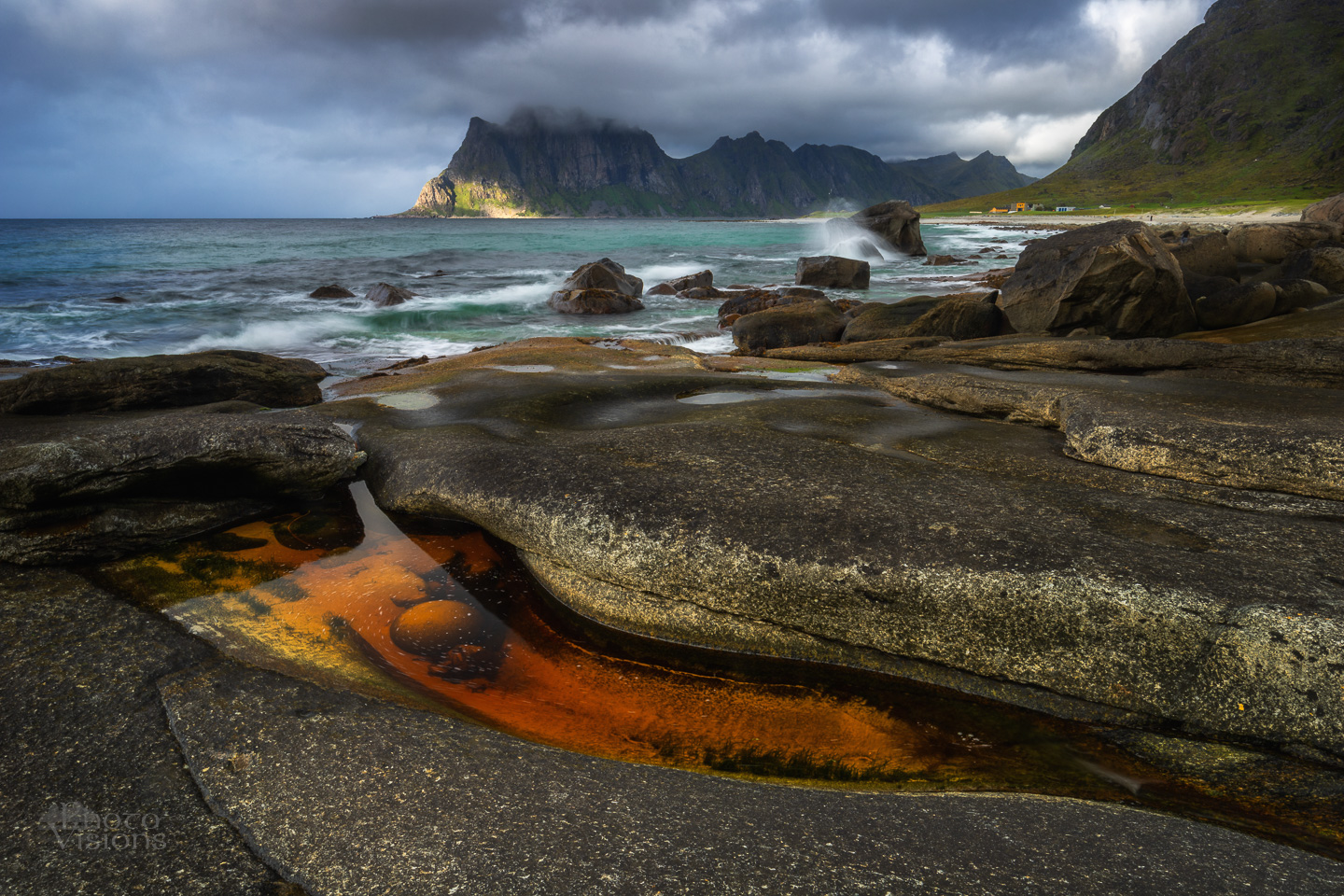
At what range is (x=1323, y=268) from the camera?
16.2 metres

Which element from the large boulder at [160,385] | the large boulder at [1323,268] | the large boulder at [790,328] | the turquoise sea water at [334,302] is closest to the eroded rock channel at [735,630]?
the large boulder at [160,385]

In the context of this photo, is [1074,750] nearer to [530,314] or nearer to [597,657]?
[597,657]

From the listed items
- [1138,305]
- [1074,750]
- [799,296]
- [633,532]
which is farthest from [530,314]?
[1074,750]

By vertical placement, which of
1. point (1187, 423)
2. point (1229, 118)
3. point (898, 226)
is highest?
point (1229, 118)

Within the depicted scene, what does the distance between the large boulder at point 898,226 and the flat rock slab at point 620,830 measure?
5823cm

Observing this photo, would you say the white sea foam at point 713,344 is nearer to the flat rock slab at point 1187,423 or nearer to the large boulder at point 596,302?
the large boulder at point 596,302

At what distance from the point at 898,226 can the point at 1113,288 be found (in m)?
45.5

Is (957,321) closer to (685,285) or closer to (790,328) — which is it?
(790,328)

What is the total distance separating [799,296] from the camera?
1086 inches

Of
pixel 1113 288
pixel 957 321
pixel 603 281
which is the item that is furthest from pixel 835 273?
pixel 1113 288

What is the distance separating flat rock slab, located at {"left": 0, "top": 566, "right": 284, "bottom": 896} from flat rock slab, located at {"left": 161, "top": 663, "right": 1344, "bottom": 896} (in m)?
0.13

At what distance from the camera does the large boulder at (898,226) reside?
5538cm

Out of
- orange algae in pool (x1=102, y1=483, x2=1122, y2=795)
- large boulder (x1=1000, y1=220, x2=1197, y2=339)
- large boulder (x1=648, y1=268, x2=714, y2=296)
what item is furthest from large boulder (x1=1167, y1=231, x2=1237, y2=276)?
large boulder (x1=648, y1=268, x2=714, y2=296)

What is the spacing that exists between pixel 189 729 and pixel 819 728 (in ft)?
11.3
